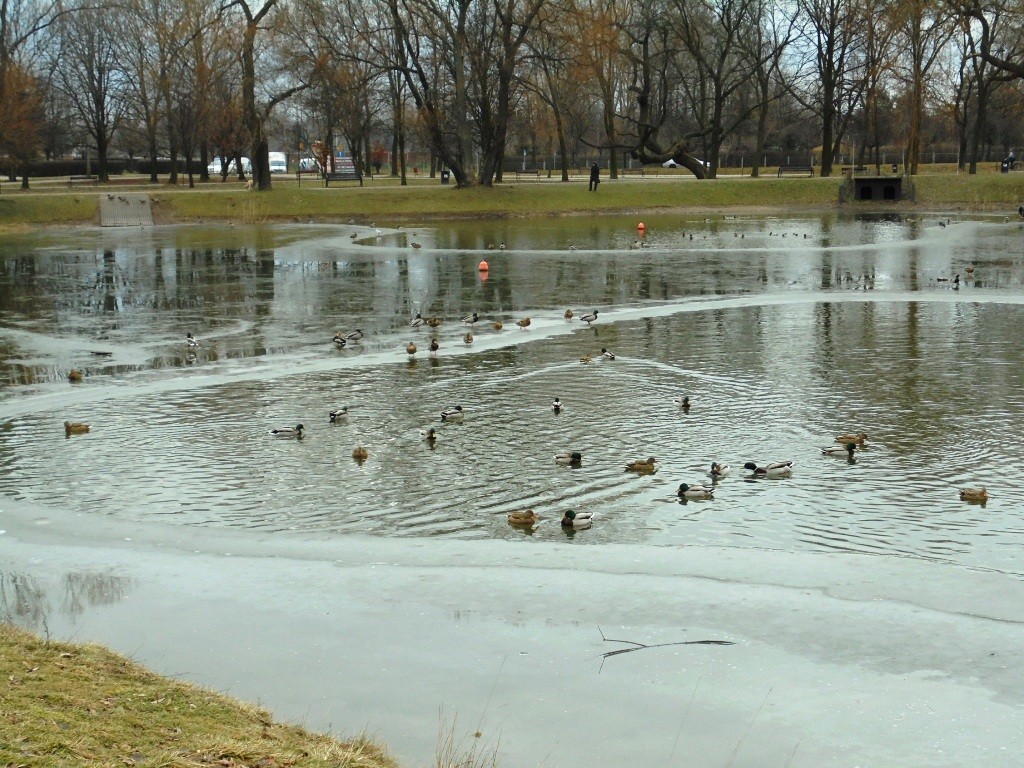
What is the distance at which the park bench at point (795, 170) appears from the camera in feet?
258

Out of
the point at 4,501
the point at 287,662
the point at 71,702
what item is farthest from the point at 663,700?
the point at 4,501

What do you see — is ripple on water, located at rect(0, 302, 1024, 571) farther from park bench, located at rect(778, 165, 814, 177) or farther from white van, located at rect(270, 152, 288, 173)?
white van, located at rect(270, 152, 288, 173)

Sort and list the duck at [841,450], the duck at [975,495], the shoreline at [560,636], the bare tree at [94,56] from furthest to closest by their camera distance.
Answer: the bare tree at [94,56], the duck at [841,450], the duck at [975,495], the shoreline at [560,636]

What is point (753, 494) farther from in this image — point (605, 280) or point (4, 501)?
point (605, 280)

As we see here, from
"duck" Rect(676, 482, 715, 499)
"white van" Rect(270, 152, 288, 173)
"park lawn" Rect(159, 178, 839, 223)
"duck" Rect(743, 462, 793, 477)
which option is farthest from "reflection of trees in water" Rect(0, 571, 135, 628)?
"white van" Rect(270, 152, 288, 173)

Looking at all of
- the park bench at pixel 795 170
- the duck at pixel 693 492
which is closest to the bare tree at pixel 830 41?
the park bench at pixel 795 170

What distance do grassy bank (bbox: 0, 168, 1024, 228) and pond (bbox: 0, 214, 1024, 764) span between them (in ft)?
76.8

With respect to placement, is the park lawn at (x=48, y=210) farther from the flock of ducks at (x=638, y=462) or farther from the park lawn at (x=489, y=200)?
the flock of ducks at (x=638, y=462)

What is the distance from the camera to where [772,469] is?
13.4m

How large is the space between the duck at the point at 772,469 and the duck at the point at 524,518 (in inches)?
117

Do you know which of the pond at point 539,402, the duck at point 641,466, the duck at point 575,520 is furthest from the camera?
the duck at point 641,466

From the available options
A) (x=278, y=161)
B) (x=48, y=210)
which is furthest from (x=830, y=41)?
(x=278, y=161)

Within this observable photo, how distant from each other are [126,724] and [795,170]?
83.0 meters

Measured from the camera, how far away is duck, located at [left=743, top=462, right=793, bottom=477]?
1336cm
